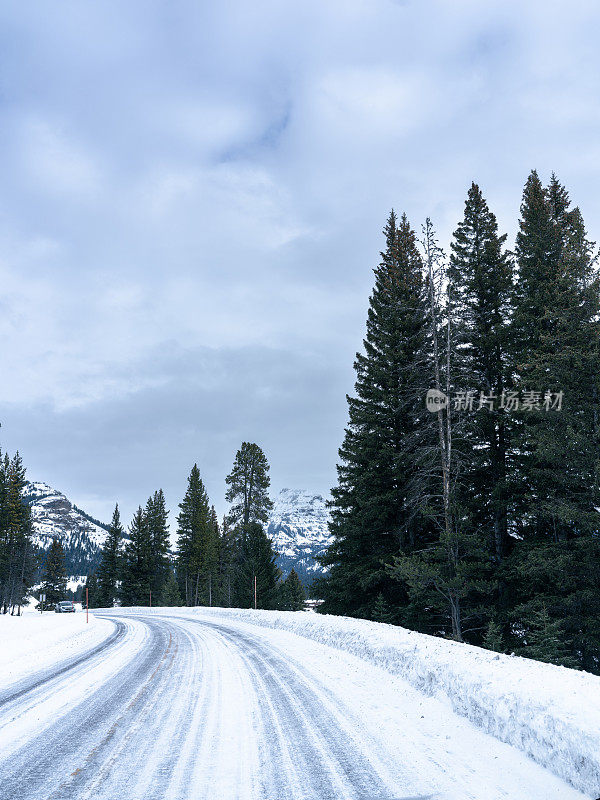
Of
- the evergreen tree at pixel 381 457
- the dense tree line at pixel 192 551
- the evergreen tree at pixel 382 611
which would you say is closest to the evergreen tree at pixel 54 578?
the dense tree line at pixel 192 551

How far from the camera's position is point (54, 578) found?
7544 cm

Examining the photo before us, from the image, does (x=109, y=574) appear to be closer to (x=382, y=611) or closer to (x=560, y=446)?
(x=382, y=611)

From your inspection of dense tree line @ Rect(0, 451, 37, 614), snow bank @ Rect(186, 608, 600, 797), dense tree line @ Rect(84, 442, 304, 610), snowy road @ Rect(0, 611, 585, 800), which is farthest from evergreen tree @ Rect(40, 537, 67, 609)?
snow bank @ Rect(186, 608, 600, 797)

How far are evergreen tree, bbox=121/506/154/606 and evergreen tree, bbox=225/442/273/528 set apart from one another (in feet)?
61.0

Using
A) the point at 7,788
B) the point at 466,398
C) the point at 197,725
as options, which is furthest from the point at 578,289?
the point at 7,788

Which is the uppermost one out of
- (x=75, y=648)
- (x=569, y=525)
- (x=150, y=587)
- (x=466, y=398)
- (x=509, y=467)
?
(x=466, y=398)

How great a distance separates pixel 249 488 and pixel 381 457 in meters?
25.0

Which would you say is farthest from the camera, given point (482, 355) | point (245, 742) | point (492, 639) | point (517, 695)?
point (482, 355)

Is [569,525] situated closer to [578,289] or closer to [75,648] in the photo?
[578,289]

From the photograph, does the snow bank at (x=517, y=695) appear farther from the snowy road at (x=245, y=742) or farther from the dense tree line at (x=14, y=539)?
the dense tree line at (x=14, y=539)

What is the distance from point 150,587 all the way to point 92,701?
5600 centimetres

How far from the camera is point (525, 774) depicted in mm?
4461

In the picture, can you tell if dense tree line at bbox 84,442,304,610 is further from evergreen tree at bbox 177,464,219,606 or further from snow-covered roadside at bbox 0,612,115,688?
snow-covered roadside at bbox 0,612,115,688

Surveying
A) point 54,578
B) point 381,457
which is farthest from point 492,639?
point 54,578
